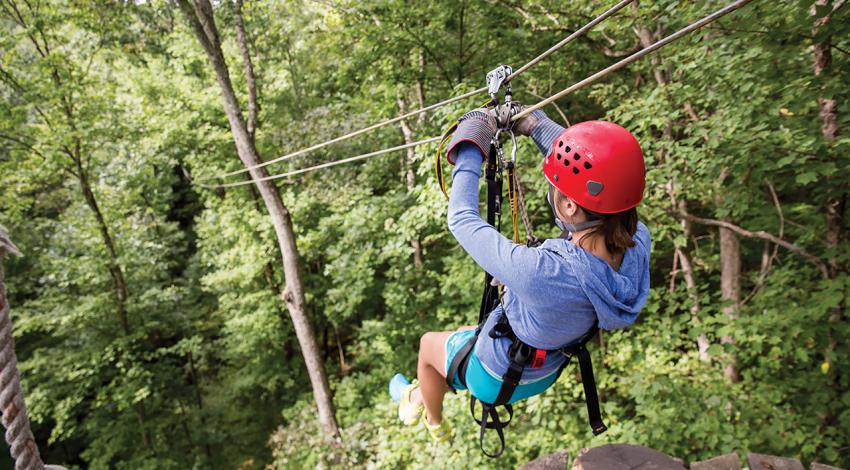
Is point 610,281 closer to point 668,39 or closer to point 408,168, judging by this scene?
point 668,39

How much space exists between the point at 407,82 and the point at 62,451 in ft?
39.2

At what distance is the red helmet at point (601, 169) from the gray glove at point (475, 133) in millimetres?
263

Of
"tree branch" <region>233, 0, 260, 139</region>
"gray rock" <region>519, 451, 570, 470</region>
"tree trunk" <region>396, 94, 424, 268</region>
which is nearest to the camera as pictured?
"gray rock" <region>519, 451, 570, 470</region>

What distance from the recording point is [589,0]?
163 inches

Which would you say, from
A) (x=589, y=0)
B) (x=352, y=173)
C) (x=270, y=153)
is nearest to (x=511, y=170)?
→ (x=589, y=0)

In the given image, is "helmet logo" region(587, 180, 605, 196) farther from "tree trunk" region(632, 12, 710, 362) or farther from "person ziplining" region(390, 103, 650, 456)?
"tree trunk" region(632, 12, 710, 362)

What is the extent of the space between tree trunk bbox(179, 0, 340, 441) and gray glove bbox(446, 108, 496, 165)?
4084 mm

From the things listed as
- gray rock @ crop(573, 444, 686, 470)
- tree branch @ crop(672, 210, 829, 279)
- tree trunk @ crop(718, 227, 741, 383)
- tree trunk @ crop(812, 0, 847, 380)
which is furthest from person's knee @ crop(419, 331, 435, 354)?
tree trunk @ crop(718, 227, 741, 383)

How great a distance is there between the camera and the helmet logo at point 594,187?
52.9 inches

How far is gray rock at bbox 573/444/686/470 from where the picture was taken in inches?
95.5

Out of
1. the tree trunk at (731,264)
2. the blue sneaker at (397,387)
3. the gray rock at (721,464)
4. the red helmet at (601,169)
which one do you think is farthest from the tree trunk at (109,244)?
the tree trunk at (731,264)

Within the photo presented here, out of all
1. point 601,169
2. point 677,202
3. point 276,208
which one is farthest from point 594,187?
point 276,208

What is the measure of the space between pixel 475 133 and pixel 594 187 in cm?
44

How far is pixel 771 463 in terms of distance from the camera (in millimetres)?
2490
